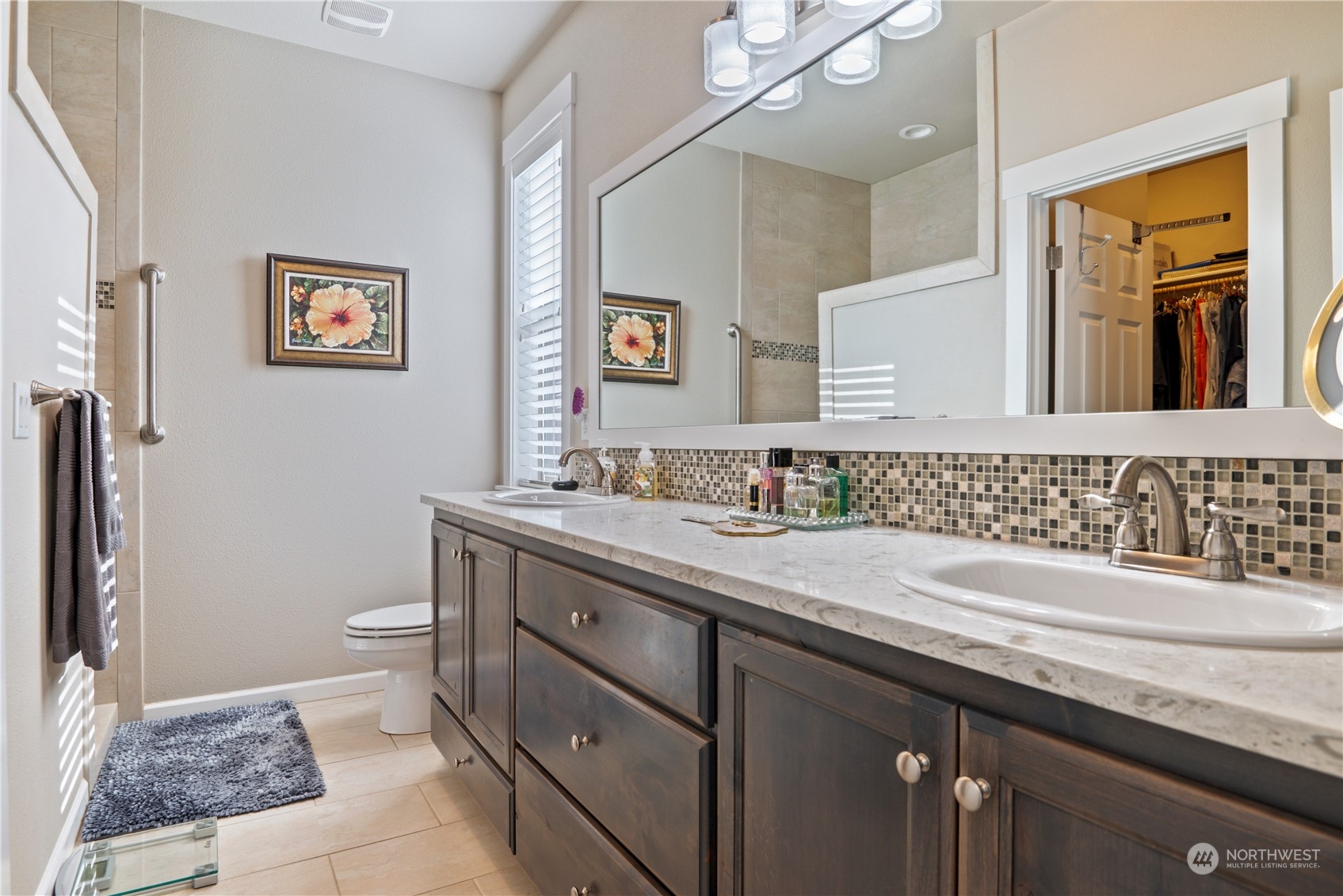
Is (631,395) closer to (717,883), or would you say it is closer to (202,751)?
(717,883)

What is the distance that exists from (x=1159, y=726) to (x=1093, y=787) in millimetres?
77

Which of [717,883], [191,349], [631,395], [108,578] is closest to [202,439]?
[191,349]

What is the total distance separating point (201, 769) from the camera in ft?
7.72

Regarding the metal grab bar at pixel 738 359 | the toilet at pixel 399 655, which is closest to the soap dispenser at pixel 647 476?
the metal grab bar at pixel 738 359

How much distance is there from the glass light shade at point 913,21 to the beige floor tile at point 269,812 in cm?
251

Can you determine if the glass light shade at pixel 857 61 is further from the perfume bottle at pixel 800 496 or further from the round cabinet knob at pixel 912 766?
the round cabinet knob at pixel 912 766

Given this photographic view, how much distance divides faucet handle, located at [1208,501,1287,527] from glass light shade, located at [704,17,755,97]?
4.88 ft

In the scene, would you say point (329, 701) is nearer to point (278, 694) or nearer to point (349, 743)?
point (278, 694)

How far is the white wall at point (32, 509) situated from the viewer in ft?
4.70

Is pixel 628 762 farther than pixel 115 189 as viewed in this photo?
No

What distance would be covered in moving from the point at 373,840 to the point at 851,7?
7.66 feet

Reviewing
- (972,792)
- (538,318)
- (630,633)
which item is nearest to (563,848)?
(630,633)

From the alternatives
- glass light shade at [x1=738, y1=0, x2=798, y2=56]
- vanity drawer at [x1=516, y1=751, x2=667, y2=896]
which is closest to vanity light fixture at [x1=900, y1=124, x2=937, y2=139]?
glass light shade at [x1=738, y1=0, x2=798, y2=56]

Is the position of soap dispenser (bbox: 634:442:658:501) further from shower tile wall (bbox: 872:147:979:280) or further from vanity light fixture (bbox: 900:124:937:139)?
vanity light fixture (bbox: 900:124:937:139)
